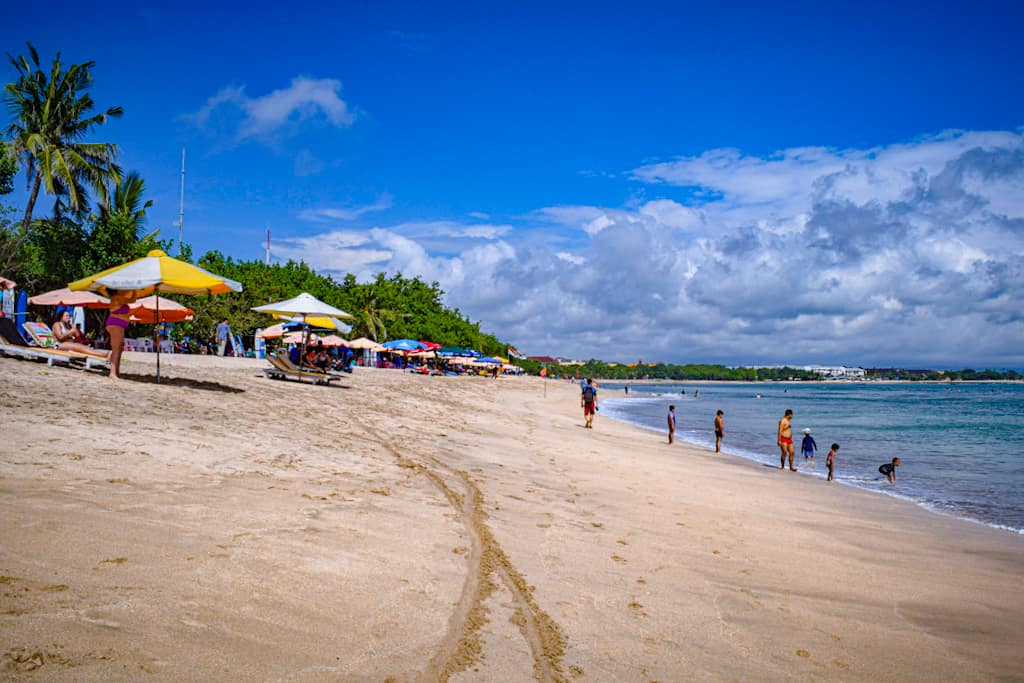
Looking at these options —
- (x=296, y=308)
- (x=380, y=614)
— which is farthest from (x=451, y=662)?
(x=296, y=308)

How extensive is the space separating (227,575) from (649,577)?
3.17 metres

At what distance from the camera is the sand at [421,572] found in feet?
10.3

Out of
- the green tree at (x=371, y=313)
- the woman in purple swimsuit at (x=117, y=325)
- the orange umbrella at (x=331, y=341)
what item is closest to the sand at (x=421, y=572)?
the woman in purple swimsuit at (x=117, y=325)

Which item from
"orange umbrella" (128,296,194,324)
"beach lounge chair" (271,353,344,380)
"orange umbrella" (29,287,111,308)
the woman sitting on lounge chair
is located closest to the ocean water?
"beach lounge chair" (271,353,344,380)

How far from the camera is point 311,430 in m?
10.1

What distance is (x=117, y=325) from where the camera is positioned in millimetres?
12852

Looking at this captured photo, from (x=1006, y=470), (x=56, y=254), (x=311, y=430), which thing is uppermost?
(x=56, y=254)

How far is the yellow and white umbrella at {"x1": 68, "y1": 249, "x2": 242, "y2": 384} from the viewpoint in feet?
39.4

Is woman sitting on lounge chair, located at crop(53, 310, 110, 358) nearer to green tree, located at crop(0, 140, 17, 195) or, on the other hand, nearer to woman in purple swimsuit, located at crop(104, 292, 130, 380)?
woman in purple swimsuit, located at crop(104, 292, 130, 380)

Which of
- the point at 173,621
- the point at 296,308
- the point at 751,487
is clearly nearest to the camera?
the point at 173,621

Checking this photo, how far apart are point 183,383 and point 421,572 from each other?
11292mm

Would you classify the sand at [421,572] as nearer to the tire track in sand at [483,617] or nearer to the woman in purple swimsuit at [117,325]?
the tire track in sand at [483,617]

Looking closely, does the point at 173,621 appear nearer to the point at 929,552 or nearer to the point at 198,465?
the point at 198,465

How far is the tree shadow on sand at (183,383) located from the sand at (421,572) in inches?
155
